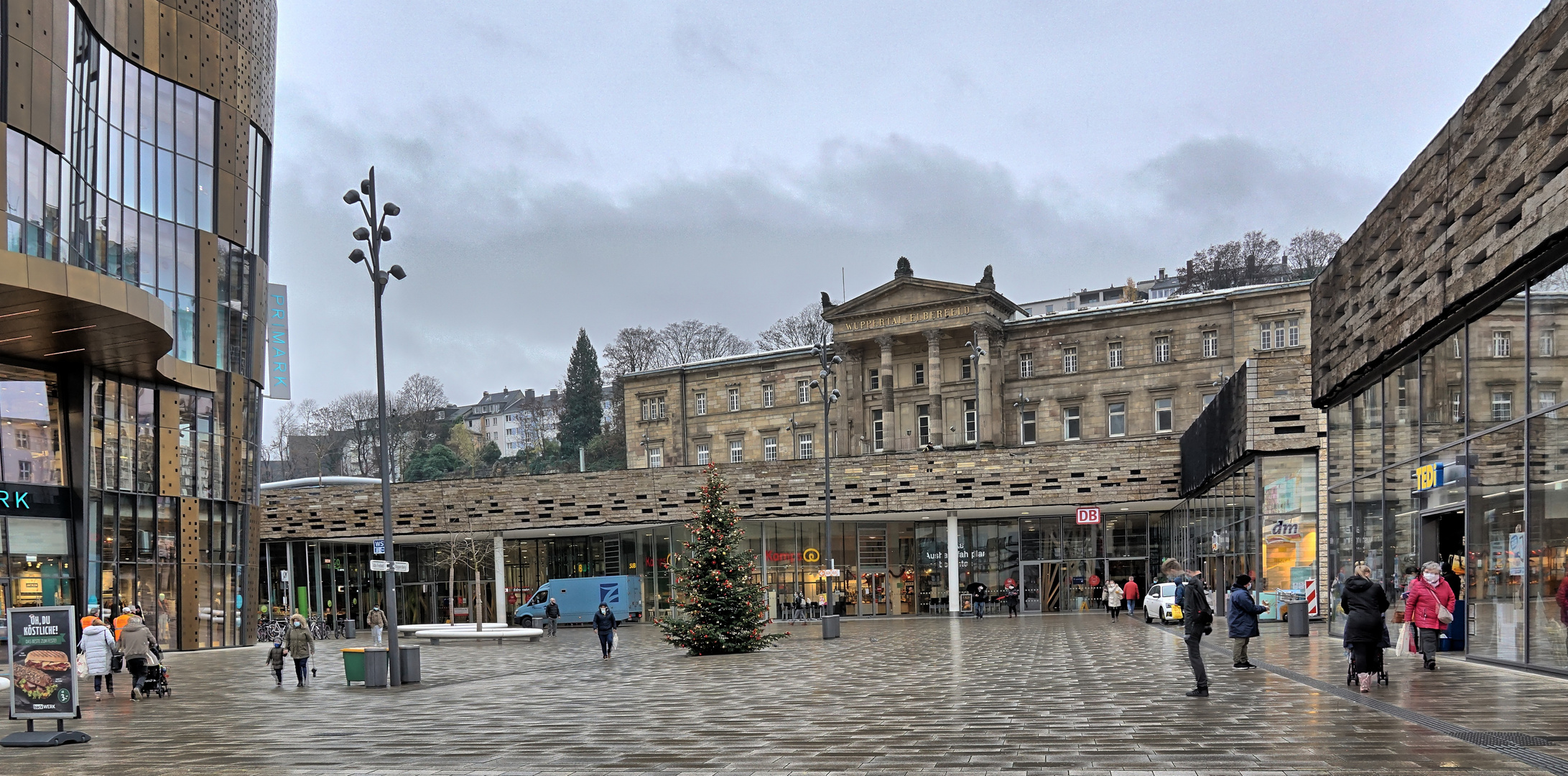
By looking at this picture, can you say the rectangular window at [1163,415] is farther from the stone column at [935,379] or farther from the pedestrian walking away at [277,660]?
the pedestrian walking away at [277,660]

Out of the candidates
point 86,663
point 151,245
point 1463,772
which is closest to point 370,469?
point 151,245

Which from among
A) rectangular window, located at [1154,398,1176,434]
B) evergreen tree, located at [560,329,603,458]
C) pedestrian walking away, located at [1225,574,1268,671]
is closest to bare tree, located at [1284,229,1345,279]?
rectangular window, located at [1154,398,1176,434]

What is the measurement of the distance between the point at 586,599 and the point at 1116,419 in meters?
35.6

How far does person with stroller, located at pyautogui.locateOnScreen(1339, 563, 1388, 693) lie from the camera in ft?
48.6

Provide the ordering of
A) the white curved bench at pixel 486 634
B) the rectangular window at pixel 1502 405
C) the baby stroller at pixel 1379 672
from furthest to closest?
the white curved bench at pixel 486 634 → the rectangular window at pixel 1502 405 → the baby stroller at pixel 1379 672

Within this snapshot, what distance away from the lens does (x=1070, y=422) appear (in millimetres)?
78250

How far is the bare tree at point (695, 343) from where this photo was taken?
11319 centimetres

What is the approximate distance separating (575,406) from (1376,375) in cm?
9556

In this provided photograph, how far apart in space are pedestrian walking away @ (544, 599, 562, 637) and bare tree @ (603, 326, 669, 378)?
57.9 meters

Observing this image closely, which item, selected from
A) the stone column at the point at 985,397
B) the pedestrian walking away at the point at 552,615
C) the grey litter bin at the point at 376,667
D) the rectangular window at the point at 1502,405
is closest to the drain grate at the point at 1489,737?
the rectangular window at the point at 1502,405

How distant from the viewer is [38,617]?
49.2 feet

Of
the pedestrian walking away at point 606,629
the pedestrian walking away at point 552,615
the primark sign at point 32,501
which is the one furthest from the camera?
the pedestrian walking away at point 552,615

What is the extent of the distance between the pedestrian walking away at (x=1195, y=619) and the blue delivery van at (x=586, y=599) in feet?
130

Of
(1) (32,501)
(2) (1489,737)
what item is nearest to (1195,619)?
(2) (1489,737)
